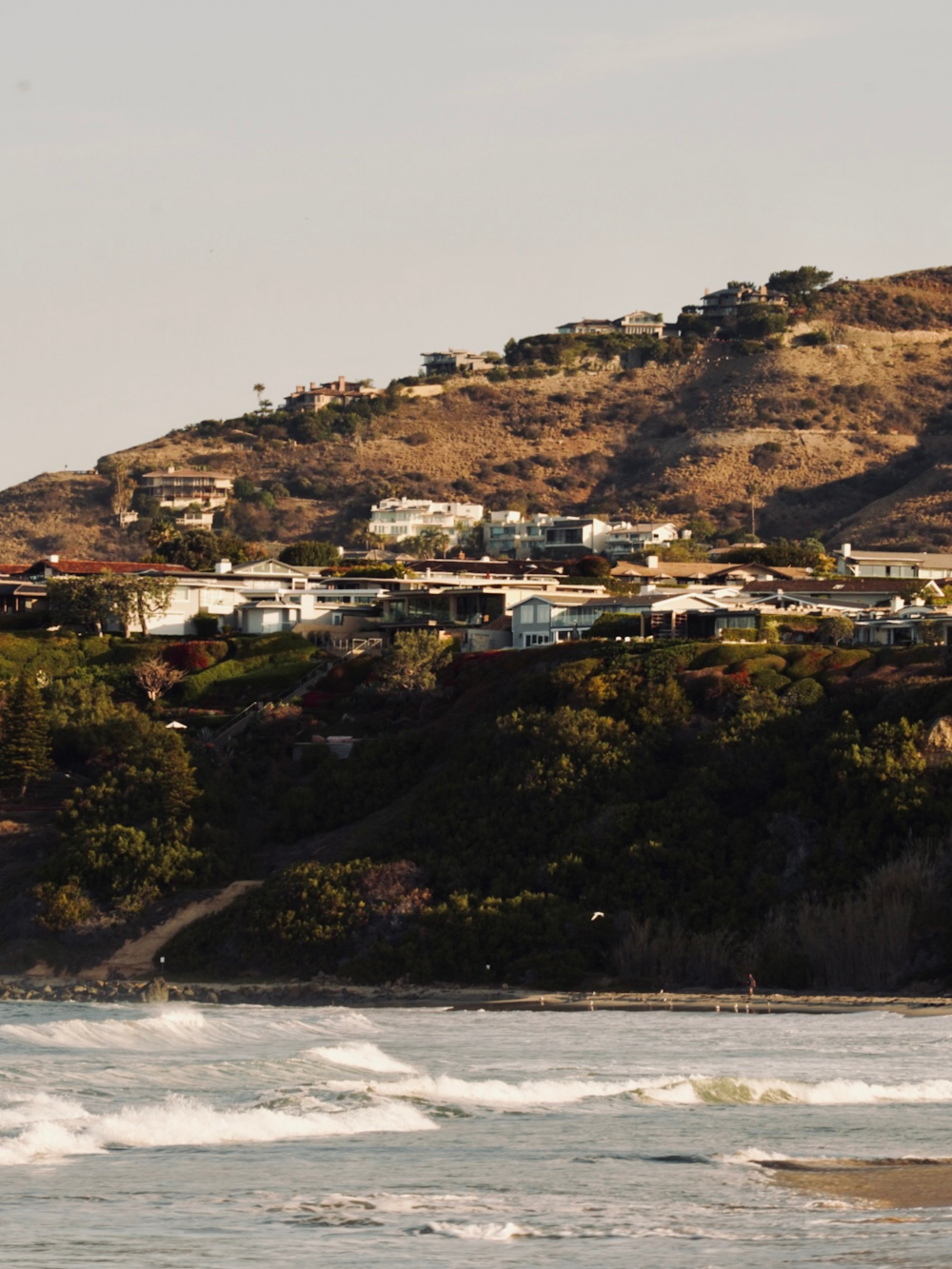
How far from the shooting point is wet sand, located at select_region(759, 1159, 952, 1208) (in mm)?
24016

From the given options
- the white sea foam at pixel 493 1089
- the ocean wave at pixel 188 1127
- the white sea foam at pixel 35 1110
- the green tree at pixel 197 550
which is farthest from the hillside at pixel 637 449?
the white sea foam at pixel 35 1110

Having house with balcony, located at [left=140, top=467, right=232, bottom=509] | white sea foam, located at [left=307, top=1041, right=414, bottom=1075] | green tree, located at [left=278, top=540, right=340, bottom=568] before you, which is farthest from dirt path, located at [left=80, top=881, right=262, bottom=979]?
house with balcony, located at [left=140, top=467, right=232, bottom=509]

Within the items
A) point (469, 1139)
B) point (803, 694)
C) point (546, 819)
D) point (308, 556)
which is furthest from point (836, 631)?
point (308, 556)

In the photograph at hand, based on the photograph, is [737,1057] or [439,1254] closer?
[439,1254]

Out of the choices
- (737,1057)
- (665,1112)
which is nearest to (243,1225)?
(665,1112)

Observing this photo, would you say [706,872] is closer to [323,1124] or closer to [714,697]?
[714,697]

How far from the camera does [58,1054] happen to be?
38062 millimetres

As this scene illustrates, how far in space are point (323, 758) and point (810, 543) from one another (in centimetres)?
6867

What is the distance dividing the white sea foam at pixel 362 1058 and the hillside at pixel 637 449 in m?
112

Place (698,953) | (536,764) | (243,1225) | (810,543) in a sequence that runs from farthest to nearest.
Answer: (810,543) < (536,764) < (698,953) < (243,1225)

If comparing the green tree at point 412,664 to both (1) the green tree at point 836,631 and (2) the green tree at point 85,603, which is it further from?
(2) the green tree at point 85,603

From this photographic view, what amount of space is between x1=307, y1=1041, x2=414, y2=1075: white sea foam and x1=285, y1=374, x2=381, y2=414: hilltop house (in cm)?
15047

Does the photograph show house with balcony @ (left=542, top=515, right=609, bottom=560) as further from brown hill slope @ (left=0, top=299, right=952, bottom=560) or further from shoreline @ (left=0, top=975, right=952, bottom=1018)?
shoreline @ (left=0, top=975, right=952, bottom=1018)

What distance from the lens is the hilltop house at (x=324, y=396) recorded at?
189 m
